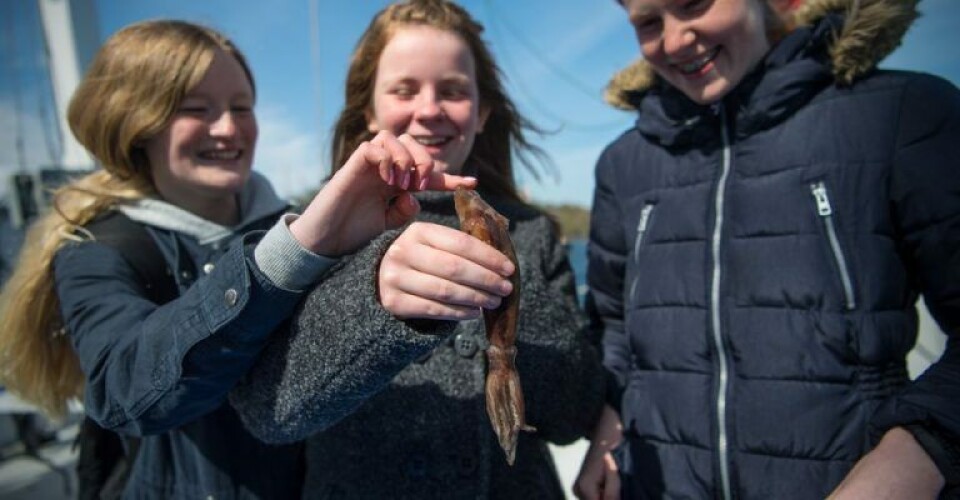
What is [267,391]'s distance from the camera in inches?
52.9

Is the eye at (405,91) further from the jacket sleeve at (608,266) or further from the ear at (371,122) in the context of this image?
the jacket sleeve at (608,266)

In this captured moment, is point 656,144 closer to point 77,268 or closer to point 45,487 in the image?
point 77,268

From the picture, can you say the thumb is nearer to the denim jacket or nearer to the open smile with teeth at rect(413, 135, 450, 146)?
the denim jacket

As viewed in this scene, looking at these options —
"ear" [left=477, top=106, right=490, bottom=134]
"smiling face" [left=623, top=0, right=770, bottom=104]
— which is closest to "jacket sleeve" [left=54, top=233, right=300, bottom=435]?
"ear" [left=477, top=106, right=490, bottom=134]

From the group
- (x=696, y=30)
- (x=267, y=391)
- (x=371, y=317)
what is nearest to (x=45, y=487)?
(x=267, y=391)

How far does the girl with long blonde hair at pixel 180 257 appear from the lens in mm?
1267

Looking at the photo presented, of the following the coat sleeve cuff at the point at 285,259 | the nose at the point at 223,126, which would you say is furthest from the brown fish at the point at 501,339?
the nose at the point at 223,126

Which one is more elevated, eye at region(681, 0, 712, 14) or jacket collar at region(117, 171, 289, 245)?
eye at region(681, 0, 712, 14)

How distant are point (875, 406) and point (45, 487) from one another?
4.59m

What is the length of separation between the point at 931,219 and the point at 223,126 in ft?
8.01

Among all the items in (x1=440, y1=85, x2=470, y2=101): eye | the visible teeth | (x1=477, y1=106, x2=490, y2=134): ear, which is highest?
(x1=440, y1=85, x2=470, y2=101): eye

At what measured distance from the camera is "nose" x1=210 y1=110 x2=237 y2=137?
2.12m

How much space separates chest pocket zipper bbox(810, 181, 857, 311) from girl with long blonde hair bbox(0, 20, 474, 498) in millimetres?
1148

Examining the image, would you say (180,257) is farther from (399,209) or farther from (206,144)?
(399,209)
